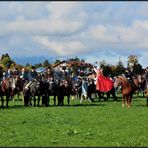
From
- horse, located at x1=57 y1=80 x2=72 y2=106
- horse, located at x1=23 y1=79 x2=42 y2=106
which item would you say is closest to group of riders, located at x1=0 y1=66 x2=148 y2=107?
horse, located at x1=23 y1=79 x2=42 y2=106

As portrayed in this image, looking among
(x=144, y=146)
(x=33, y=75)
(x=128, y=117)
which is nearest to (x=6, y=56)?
(x=33, y=75)

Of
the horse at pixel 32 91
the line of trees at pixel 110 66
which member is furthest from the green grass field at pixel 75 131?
the line of trees at pixel 110 66

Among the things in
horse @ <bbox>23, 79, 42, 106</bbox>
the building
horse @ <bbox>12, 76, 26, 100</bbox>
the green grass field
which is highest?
the building

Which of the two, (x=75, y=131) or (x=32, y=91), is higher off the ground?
(x=32, y=91)

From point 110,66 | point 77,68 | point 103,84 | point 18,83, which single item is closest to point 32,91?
point 18,83

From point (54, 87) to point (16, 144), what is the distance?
811 inches

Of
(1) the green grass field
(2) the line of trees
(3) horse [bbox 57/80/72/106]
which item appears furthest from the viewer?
(2) the line of trees

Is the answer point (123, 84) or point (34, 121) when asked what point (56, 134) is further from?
point (123, 84)

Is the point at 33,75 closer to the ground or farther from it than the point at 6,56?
closer to the ground

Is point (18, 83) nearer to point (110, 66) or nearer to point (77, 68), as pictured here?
point (77, 68)

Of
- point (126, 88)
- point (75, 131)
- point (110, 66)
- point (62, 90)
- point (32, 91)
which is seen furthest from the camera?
point (110, 66)

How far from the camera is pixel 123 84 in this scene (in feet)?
104

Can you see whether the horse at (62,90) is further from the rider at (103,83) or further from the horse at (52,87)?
the rider at (103,83)

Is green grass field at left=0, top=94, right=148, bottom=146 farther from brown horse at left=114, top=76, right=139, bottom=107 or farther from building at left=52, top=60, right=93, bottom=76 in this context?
building at left=52, top=60, right=93, bottom=76
